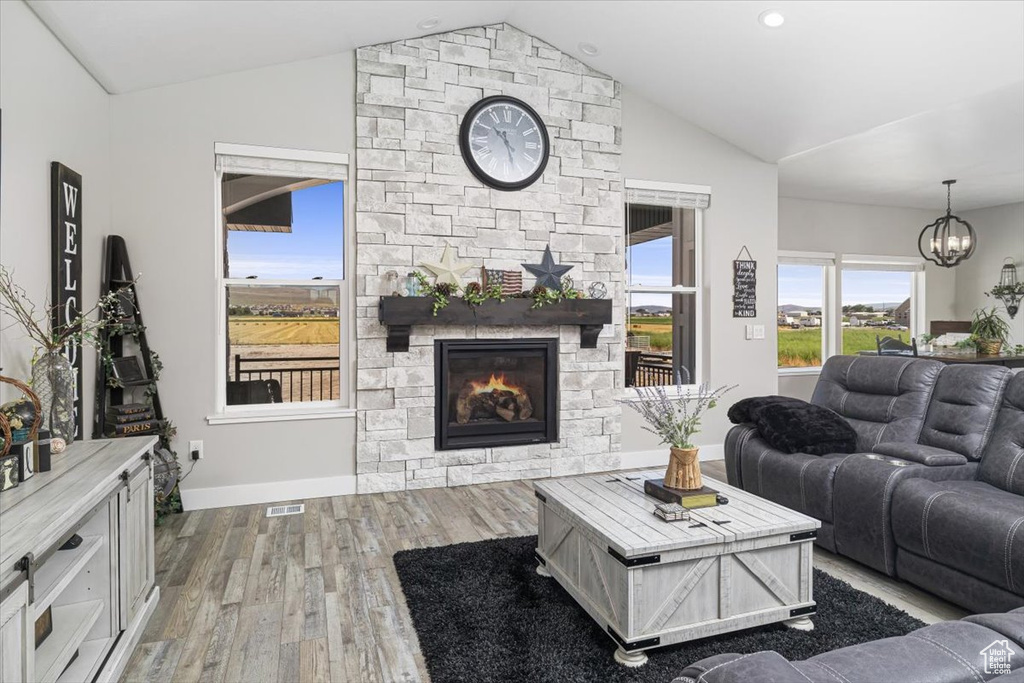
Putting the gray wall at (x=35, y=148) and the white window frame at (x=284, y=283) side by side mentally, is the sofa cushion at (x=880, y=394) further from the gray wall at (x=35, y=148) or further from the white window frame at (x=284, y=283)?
the gray wall at (x=35, y=148)

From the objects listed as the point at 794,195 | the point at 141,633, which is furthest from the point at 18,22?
the point at 794,195

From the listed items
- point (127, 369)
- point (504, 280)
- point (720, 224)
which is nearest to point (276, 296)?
point (127, 369)

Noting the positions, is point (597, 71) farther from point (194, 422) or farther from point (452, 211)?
point (194, 422)

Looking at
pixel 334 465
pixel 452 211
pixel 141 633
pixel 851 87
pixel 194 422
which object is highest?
pixel 851 87

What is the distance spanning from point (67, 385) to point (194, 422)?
5.04ft

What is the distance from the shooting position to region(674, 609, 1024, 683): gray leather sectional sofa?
2.54ft

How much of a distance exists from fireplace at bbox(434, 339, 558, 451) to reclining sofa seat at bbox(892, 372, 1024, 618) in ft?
8.54

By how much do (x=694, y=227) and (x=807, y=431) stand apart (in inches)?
102

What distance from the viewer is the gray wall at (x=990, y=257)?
24.3 feet

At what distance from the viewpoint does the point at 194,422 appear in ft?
13.2

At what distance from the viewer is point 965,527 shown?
2.40m

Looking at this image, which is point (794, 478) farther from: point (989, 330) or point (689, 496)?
point (989, 330)

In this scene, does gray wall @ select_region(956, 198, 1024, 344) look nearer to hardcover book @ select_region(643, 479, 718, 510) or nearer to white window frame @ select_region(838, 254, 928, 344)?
white window frame @ select_region(838, 254, 928, 344)

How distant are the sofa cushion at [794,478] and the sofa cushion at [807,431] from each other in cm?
5
